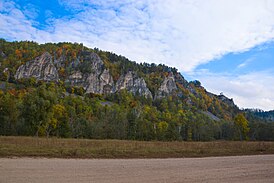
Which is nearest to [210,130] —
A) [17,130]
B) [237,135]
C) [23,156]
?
[237,135]

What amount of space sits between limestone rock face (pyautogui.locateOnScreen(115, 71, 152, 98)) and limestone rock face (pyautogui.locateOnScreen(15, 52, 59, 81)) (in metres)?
48.1

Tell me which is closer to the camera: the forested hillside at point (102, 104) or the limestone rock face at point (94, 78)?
the forested hillside at point (102, 104)

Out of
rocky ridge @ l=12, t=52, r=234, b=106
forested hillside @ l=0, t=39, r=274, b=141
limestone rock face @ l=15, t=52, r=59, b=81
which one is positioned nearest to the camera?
forested hillside @ l=0, t=39, r=274, b=141

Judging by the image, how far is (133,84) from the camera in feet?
635

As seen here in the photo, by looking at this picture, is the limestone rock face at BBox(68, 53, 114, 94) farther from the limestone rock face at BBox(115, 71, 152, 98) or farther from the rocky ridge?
the limestone rock face at BBox(115, 71, 152, 98)

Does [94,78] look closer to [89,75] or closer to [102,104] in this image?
[89,75]

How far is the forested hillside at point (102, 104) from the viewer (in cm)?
6688

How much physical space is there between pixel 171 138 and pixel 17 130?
43688 millimetres

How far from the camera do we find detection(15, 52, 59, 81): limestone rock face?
543ft

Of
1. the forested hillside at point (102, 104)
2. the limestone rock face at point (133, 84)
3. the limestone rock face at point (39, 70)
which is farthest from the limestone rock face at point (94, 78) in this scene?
the limestone rock face at point (39, 70)

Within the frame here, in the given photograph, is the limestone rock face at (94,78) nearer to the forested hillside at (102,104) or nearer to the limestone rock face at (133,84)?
the forested hillside at (102,104)

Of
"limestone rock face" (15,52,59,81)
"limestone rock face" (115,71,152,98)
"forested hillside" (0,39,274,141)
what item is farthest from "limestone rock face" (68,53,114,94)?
"limestone rock face" (15,52,59,81)

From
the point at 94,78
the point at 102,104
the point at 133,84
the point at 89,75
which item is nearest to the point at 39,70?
the point at 89,75

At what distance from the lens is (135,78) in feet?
645
